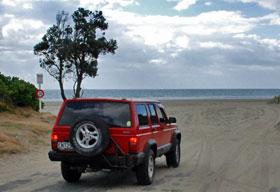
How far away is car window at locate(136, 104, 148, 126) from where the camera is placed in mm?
10008

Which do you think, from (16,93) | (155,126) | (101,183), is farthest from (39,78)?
(101,183)

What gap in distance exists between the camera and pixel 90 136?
372 inches

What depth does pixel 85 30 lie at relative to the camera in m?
30.4

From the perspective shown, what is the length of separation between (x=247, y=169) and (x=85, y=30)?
1980cm

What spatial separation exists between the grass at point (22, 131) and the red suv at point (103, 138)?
15.9 feet

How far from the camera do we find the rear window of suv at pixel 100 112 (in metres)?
9.60

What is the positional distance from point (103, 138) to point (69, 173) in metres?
1.56

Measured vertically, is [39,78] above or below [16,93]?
above

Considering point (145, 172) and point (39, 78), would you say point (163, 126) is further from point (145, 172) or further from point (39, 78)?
point (39, 78)

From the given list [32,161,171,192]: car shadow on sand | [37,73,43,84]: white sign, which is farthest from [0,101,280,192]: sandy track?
[37,73,43,84]: white sign

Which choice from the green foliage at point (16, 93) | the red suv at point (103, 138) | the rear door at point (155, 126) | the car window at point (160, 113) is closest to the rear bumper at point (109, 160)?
the red suv at point (103, 138)

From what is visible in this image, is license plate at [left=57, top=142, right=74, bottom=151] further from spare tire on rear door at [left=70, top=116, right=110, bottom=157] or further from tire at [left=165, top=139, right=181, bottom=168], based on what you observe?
tire at [left=165, top=139, right=181, bottom=168]

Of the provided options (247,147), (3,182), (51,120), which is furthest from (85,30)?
(3,182)

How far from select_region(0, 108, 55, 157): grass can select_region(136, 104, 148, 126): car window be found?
17.8 feet
